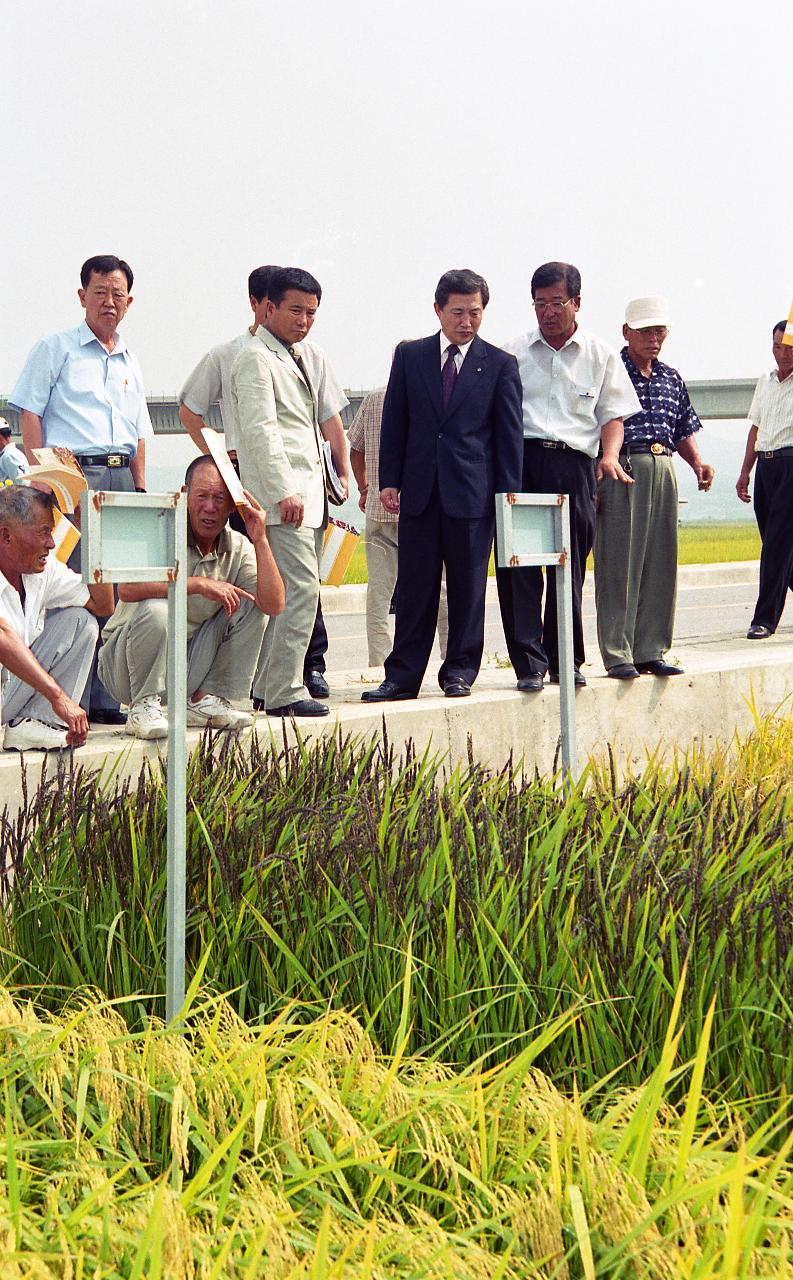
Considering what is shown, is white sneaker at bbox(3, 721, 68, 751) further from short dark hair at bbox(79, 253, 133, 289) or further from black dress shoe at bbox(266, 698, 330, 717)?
short dark hair at bbox(79, 253, 133, 289)

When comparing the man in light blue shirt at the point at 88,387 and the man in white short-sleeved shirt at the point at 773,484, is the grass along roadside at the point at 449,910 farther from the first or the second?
the man in white short-sleeved shirt at the point at 773,484

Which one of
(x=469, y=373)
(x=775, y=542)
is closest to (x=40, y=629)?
(x=469, y=373)

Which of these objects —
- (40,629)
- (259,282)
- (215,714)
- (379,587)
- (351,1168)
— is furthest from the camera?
(379,587)

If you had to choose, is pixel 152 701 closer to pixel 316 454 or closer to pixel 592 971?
pixel 316 454

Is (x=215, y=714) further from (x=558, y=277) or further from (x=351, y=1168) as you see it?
(x=351, y=1168)

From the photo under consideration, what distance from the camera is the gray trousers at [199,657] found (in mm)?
5230

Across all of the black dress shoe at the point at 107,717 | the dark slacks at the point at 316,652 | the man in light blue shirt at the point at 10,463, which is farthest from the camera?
the man in light blue shirt at the point at 10,463

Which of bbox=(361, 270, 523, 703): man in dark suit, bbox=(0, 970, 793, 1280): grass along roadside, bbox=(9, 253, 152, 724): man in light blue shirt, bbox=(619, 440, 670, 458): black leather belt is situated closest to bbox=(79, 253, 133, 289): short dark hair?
bbox=(9, 253, 152, 724): man in light blue shirt

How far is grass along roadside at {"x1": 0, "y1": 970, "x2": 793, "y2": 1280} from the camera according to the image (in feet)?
7.13

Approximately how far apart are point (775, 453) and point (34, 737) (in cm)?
566

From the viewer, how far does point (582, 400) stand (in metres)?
6.55

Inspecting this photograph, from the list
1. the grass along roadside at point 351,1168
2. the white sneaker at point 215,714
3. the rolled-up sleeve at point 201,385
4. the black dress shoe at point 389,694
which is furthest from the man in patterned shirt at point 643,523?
the grass along roadside at point 351,1168

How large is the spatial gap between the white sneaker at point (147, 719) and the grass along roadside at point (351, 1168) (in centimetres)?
197

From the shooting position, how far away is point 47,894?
3646 mm
